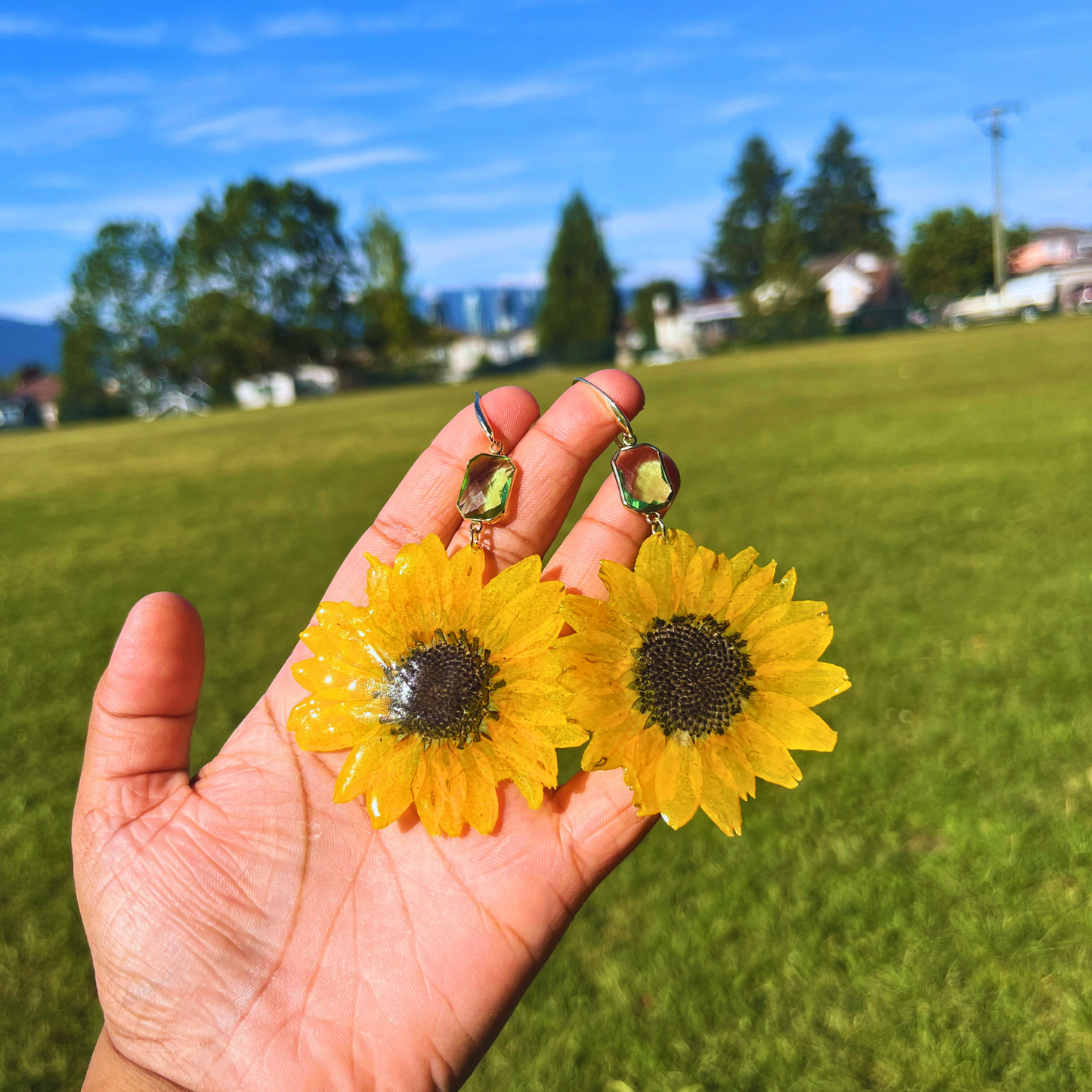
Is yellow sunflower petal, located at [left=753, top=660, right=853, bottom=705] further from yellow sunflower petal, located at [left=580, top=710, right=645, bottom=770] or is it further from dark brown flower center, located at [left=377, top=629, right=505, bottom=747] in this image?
dark brown flower center, located at [left=377, top=629, right=505, bottom=747]

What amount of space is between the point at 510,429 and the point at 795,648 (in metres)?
1.08

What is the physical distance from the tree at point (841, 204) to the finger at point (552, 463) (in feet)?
296

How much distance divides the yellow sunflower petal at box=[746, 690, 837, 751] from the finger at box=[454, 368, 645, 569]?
0.81 m

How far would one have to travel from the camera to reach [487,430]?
7.91 feet

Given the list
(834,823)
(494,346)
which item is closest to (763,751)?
(834,823)

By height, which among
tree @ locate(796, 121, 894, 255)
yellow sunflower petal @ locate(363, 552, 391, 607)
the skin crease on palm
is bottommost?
the skin crease on palm

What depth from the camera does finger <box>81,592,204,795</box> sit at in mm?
2074

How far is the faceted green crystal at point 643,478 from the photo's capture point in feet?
6.93

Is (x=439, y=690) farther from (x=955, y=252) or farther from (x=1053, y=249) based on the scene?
(x=1053, y=249)

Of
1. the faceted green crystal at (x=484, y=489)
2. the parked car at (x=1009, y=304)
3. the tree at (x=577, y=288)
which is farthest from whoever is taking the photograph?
the tree at (x=577, y=288)

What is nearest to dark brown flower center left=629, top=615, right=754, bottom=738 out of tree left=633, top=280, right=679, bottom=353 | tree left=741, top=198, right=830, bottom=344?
tree left=741, top=198, right=830, bottom=344

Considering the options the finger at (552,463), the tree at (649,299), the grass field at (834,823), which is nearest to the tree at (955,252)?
the tree at (649,299)

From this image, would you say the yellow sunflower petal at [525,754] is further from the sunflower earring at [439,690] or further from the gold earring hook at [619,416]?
the gold earring hook at [619,416]

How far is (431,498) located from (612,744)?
3.19 ft
